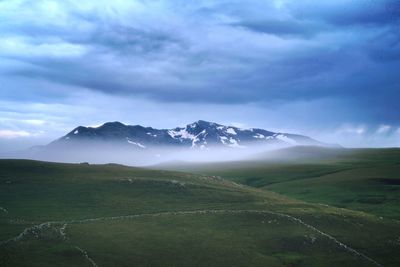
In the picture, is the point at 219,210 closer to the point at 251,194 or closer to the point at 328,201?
the point at 251,194

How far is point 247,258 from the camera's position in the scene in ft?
233

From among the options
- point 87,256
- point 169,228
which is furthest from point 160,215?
point 87,256

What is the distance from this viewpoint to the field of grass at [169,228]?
225 ft

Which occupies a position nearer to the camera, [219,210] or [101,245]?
[101,245]

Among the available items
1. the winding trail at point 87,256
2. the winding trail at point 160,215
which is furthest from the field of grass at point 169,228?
the winding trail at point 87,256

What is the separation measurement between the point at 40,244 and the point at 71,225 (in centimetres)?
1396

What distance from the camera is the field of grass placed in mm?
68625

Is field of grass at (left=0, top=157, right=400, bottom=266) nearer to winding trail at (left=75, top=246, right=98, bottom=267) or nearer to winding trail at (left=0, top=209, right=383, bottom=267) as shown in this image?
winding trail at (left=0, top=209, right=383, bottom=267)

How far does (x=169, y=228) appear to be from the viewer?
8412 centimetres

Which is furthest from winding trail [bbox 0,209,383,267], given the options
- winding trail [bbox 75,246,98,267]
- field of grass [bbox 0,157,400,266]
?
field of grass [bbox 0,157,400,266]

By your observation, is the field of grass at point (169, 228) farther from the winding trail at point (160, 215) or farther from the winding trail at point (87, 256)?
the winding trail at point (87, 256)

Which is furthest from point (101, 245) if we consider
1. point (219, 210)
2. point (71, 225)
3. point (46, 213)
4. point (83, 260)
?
point (219, 210)

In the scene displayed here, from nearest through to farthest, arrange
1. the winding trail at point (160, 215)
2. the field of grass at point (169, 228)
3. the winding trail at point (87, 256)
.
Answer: the winding trail at point (87, 256) → the field of grass at point (169, 228) → the winding trail at point (160, 215)

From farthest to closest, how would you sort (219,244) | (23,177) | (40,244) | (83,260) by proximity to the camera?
(23,177), (219,244), (40,244), (83,260)
